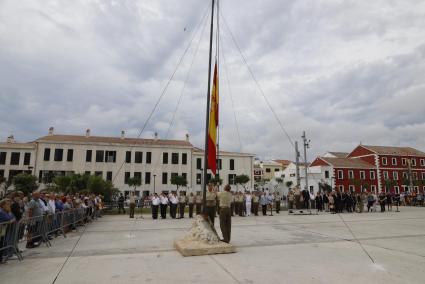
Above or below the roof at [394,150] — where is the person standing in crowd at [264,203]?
below

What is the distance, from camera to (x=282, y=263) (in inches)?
251

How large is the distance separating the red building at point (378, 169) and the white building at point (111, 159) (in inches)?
850

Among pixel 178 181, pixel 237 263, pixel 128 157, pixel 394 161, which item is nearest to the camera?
pixel 237 263

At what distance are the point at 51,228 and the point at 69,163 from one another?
40889mm

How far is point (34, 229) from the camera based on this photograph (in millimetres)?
8641

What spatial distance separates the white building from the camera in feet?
153

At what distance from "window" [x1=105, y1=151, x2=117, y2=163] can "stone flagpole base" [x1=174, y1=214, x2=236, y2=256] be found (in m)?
43.5

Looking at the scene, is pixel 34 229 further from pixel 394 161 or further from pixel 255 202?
pixel 394 161

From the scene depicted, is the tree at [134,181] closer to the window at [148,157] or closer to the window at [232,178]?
the window at [148,157]

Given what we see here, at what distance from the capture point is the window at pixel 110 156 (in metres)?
49.0

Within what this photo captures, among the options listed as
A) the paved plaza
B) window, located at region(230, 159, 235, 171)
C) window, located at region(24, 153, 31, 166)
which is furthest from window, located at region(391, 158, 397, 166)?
window, located at region(24, 153, 31, 166)

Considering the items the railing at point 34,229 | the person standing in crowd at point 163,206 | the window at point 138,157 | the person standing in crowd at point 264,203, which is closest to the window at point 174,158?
the window at point 138,157

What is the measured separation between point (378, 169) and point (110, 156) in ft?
166

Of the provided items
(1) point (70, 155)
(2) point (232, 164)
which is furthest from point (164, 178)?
(1) point (70, 155)
